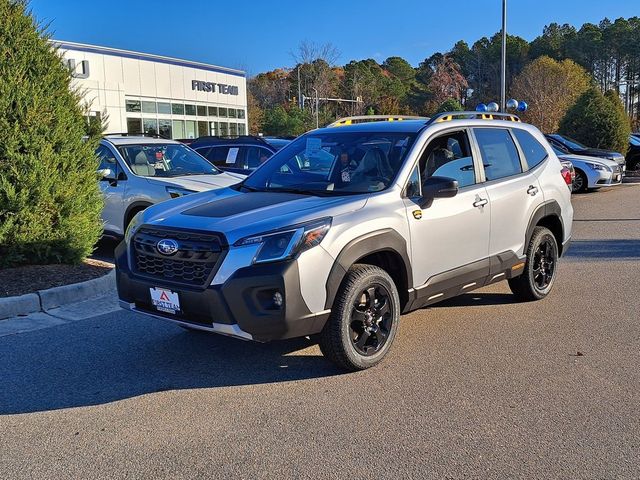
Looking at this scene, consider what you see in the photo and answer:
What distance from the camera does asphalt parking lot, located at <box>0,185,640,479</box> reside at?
3.34 metres

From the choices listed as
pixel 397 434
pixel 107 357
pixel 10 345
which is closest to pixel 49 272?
pixel 10 345

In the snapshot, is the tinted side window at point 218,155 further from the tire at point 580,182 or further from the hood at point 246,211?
the tire at point 580,182

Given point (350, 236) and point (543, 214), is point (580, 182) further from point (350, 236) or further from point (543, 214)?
point (350, 236)

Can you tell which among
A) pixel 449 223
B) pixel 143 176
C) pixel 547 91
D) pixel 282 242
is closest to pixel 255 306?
pixel 282 242

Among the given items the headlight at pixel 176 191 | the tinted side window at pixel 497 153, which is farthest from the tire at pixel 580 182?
the headlight at pixel 176 191

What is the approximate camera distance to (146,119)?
1467 inches

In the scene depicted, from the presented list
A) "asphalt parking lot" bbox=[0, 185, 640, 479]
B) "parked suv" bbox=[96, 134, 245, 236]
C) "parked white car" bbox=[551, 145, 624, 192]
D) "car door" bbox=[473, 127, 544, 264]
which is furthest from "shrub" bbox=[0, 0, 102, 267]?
"parked white car" bbox=[551, 145, 624, 192]

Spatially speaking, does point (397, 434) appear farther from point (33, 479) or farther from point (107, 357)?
point (107, 357)

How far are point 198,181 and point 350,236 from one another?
523cm

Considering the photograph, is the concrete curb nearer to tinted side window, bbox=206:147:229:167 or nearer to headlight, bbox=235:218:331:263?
headlight, bbox=235:218:331:263

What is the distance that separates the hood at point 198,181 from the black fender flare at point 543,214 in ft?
14.6

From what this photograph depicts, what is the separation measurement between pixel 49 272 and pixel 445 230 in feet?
14.9

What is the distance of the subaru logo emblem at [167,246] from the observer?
14.0 ft

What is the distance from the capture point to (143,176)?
30.0ft
